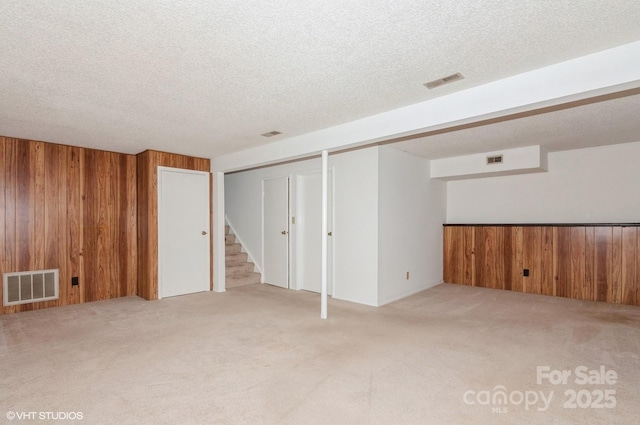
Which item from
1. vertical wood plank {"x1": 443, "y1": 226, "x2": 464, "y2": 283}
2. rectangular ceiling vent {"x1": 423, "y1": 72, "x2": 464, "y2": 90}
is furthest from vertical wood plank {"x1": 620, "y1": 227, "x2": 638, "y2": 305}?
rectangular ceiling vent {"x1": 423, "y1": 72, "x2": 464, "y2": 90}

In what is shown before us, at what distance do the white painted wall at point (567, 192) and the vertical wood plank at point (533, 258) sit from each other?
0.43 metres

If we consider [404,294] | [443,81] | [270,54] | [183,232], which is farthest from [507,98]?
[183,232]

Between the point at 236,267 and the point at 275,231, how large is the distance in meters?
1.08

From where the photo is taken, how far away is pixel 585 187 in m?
5.38

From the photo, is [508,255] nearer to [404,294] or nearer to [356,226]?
[404,294]

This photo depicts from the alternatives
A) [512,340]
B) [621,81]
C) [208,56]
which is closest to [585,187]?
[512,340]

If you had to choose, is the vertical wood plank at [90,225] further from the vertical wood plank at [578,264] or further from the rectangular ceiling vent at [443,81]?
the vertical wood plank at [578,264]

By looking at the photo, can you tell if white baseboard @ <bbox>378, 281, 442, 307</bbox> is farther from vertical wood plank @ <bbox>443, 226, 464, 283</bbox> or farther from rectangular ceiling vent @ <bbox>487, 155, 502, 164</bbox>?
rectangular ceiling vent @ <bbox>487, 155, 502, 164</bbox>

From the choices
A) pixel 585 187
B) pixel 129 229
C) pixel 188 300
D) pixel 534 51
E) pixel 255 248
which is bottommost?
pixel 188 300

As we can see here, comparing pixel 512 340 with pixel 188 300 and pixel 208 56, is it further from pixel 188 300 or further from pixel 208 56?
pixel 188 300

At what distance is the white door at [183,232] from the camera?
532 centimetres

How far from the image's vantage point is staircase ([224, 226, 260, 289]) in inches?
244

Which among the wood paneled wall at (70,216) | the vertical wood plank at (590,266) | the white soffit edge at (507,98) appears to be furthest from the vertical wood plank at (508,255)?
the wood paneled wall at (70,216)

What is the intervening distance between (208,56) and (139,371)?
8.23ft
